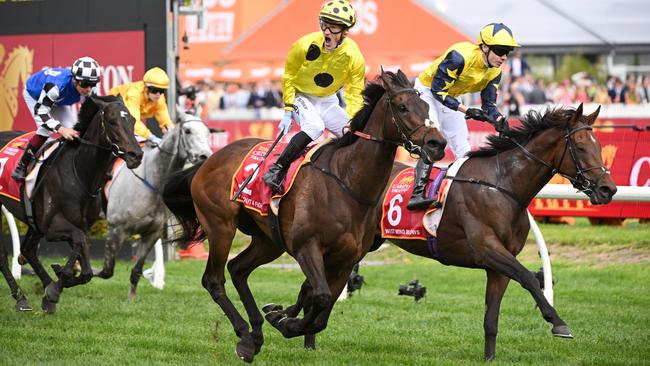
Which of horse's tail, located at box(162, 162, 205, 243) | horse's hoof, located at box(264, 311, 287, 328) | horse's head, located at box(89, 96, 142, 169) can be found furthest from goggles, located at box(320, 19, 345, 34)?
horse's head, located at box(89, 96, 142, 169)

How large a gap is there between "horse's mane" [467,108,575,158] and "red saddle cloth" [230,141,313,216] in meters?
1.43

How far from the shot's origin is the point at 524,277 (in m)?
7.23

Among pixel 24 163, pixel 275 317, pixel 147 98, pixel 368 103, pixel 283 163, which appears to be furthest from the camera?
pixel 147 98

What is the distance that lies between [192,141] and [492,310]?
3858 millimetres

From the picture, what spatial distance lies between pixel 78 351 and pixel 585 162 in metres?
3.48

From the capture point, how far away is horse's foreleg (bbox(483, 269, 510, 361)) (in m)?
7.43

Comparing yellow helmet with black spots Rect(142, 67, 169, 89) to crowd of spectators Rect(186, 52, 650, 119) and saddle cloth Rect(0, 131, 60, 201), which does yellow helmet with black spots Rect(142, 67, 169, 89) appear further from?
crowd of spectators Rect(186, 52, 650, 119)

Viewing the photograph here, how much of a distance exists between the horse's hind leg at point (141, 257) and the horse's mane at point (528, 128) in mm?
3442

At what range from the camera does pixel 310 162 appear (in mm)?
7211

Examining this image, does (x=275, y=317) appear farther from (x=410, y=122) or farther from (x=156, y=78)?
(x=156, y=78)

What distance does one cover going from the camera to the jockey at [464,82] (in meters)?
8.09

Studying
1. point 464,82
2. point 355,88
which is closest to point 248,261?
point 355,88

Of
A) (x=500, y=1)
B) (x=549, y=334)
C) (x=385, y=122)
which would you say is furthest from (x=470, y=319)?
(x=500, y=1)

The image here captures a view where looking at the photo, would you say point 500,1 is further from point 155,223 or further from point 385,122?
point 385,122
